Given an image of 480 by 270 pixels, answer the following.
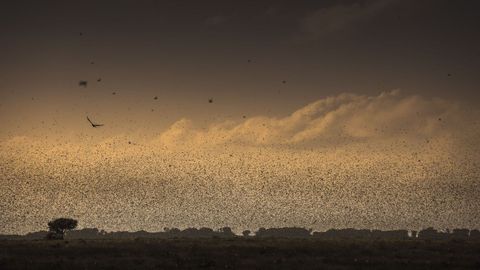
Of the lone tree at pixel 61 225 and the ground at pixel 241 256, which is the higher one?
the lone tree at pixel 61 225

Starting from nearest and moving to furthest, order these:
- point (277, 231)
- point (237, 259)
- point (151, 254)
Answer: point (237, 259), point (151, 254), point (277, 231)

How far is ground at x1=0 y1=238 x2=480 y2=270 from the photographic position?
49.2m

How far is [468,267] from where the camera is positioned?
48750mm

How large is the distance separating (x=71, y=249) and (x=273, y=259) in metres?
19.3

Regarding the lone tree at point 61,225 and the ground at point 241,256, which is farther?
the lone tree at point 61,225

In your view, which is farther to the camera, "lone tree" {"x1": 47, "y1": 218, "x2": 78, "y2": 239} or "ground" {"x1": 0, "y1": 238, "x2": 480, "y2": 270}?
"lone tree" {"x1": 47, "y1": 218, "x2": 78, "y2": 239}

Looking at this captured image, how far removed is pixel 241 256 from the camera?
55.2 meters

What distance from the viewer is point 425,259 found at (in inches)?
2127

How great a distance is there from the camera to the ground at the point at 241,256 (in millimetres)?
49247

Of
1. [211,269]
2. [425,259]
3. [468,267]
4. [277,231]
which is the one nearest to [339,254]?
[425,259]

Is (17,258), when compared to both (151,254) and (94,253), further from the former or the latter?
(151,254)

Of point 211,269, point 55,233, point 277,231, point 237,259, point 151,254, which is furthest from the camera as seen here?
point 277,231

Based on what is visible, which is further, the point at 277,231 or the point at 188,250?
the point at 277,231

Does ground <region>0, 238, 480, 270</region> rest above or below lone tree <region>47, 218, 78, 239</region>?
below
